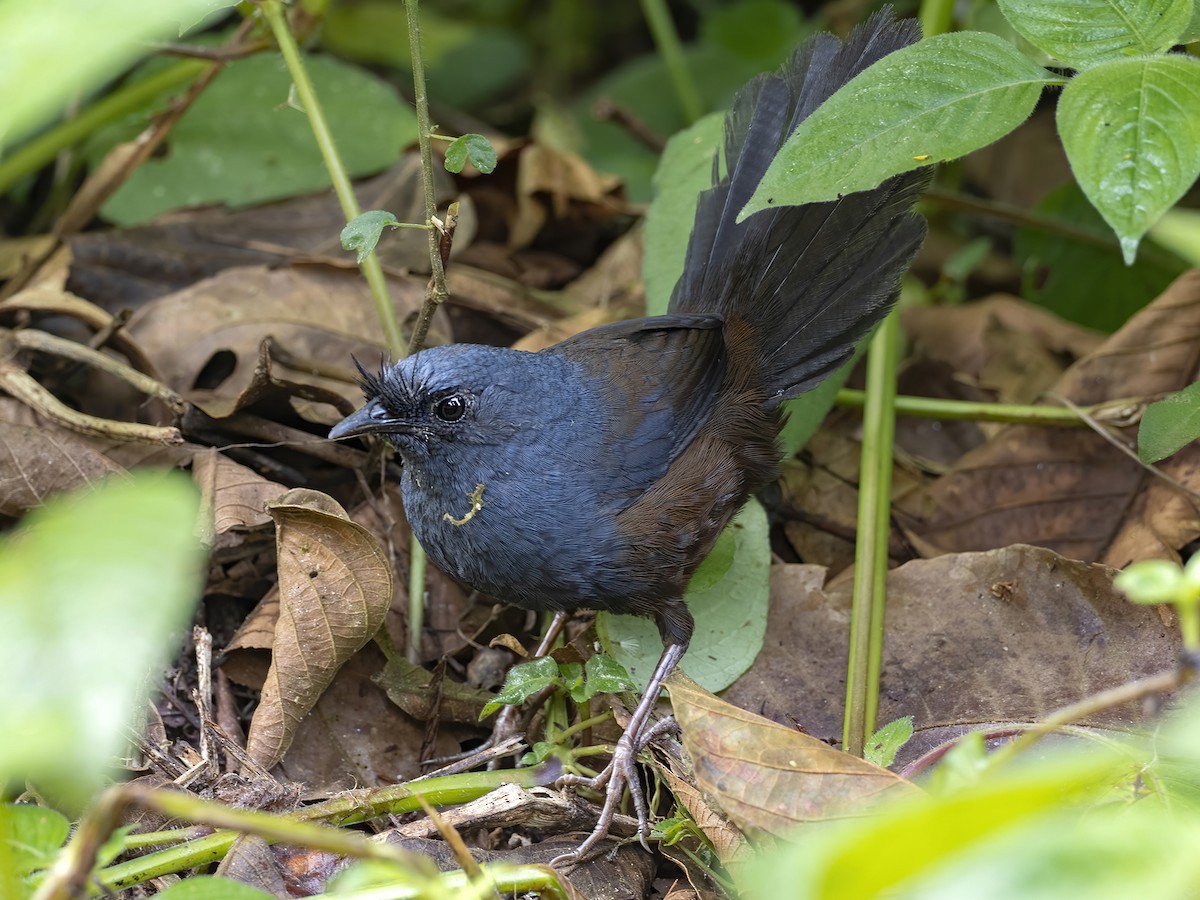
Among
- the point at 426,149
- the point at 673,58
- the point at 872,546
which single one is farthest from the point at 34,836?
the point at 673,58

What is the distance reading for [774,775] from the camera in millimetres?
2299

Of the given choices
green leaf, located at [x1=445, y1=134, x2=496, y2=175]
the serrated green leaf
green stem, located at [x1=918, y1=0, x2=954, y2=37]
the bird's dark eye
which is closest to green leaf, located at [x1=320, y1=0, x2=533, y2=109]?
green stem, located at [x1=918, y1=0, x2=954, y2=37]

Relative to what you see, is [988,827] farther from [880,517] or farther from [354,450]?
A: [354,450]

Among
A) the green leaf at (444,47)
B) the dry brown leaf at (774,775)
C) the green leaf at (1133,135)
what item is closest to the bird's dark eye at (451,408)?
the dry brown leaf at (774,775)

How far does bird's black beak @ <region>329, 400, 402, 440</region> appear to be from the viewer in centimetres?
324

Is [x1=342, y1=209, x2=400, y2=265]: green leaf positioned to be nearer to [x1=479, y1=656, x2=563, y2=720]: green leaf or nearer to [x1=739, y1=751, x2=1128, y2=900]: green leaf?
[x1=479, y1=656, x2=563, y2=720]: green leaf

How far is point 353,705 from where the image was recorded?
10.9ft

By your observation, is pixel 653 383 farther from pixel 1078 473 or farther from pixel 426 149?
pixel 1078 473

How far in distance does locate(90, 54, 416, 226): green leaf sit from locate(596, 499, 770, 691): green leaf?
2.28 metres

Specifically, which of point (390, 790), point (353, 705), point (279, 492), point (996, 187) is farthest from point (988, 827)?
point (996, 187)

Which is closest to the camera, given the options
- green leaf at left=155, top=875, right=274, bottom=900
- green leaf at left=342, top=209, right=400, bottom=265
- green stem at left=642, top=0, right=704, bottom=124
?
green leaf at left=155, top=875, right=274, bottom=900

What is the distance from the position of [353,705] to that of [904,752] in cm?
149

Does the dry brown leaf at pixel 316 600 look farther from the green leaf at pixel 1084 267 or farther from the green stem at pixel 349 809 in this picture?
the green leaf at pixel 1084 267

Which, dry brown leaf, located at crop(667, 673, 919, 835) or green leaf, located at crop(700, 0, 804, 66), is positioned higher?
green leaf, located at crop(700, 0, 804, 66)
